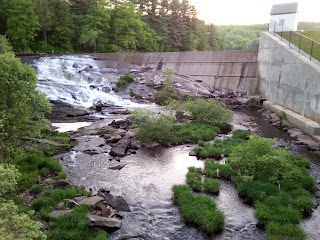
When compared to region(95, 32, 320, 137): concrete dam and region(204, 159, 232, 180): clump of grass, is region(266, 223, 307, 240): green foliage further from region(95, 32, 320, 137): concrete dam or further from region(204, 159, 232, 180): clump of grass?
region(95, 32, 320, 137): concrete dam

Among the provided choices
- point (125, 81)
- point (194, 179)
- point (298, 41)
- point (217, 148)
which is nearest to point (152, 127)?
point (217, 148)

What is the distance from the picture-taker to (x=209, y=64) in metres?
36.0

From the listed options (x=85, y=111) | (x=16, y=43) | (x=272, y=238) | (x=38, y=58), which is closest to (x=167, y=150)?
(x=272, y=238)

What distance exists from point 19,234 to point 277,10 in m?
37.2

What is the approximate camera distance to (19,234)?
5148 millimetres

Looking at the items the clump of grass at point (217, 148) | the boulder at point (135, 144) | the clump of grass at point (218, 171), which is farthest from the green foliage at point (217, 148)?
the boulder at point (135, 144)

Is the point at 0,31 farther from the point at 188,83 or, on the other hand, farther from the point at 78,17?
the point at 188,83

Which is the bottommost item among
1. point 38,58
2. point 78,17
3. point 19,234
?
point 19,234

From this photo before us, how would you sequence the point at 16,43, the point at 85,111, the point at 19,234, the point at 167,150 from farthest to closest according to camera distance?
1. the point at 16,43
2. the point at 85,111
3. the point at 167,150
4. the point at 19,234

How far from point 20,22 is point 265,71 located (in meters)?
34.7

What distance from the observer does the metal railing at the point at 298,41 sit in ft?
72.5

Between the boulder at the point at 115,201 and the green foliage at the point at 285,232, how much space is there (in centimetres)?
470

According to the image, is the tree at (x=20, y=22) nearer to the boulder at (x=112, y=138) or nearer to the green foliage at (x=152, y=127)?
the boulder at (x=112, y=138)

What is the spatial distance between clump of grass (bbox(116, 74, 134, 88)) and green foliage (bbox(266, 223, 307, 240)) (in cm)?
2578
